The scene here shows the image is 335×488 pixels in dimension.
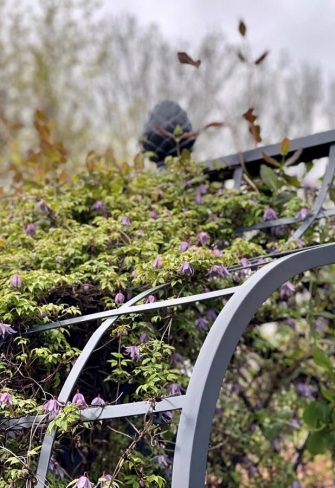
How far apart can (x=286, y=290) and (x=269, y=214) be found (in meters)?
0.24

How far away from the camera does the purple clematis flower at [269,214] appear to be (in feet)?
7.52

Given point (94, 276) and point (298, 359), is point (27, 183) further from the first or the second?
point (298, 359)

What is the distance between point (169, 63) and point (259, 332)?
834cm

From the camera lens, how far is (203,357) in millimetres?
1273

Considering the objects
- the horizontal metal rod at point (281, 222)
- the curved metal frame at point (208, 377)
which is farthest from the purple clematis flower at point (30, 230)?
the curved metal frame at point (208, 377)

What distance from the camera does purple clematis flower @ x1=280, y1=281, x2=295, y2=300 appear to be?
80.9 inches

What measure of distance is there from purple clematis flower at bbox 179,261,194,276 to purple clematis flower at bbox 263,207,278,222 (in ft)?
1.99


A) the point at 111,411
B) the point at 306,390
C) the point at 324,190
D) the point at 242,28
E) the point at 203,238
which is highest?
the point at 242,28

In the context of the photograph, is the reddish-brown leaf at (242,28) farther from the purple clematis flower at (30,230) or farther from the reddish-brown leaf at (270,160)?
the purple clematis flower at (30,230)

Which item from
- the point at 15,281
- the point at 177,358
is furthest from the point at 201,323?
the point at 15,281

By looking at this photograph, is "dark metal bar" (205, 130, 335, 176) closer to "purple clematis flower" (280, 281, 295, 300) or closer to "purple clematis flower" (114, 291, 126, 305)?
"purple clematis flower" (280, 281, 295, 300)

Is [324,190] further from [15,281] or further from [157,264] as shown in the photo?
[15,281]

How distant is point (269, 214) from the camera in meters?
2.30

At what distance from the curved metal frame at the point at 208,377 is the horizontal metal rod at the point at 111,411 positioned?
5 centimetres
